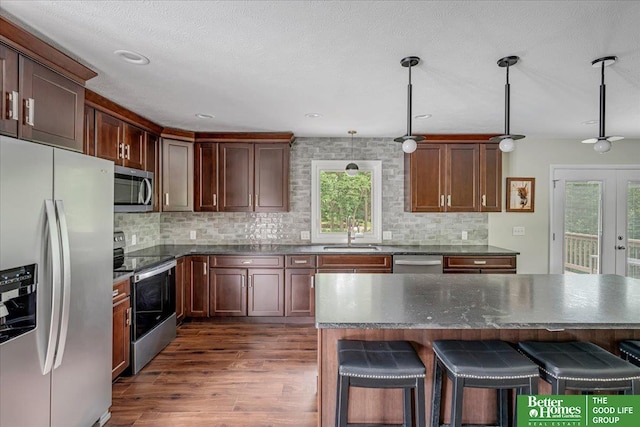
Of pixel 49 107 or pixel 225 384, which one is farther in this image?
pixel 225 384

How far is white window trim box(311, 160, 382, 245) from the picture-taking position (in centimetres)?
458

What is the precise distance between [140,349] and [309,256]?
1.91m

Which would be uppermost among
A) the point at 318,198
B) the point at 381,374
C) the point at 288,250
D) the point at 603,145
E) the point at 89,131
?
the point at 89,131

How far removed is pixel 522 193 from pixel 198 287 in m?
4.32

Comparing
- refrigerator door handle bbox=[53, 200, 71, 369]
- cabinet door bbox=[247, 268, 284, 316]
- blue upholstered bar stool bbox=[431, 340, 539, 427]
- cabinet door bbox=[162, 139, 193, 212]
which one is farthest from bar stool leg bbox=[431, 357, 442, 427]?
cabinet door bbox=[162, 139, 193, 212]

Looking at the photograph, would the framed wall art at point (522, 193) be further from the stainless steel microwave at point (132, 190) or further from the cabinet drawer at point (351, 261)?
the stainless steel microwave at point (132, 190)

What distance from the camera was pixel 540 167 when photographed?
454 cm

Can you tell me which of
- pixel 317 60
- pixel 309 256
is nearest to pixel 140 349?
pixel 309 256

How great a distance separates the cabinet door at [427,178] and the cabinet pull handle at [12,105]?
3.75 metres

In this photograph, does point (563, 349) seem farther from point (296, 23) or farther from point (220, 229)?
point (220, 229)

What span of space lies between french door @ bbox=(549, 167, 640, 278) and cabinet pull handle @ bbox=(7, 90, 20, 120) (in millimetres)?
5445

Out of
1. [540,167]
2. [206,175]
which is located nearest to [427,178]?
[540,167]

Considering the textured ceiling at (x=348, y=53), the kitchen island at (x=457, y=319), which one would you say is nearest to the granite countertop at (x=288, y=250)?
the textured ceiling at (x=348, y=53)

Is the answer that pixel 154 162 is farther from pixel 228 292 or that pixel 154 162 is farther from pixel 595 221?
pixel 595 221
